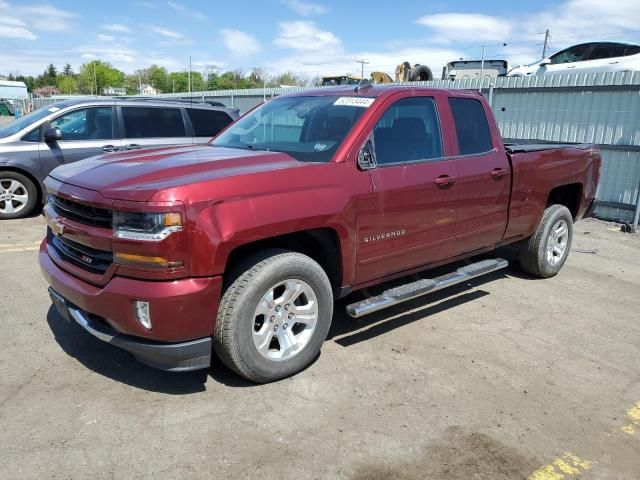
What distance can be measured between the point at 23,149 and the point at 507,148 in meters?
6.78

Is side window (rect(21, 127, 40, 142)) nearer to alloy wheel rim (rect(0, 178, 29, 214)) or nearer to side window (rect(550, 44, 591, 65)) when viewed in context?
alloy wheel rim (rect(0, 178, 29, 214))

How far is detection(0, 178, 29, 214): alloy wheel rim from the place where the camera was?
310 inches

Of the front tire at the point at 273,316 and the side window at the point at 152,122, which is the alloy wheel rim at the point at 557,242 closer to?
the front tire at the point at 273,316

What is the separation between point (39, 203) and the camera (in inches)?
325

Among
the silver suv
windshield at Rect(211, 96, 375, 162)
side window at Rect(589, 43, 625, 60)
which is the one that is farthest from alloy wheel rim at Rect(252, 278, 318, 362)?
side window at Rect(589, 43, 625, 60)

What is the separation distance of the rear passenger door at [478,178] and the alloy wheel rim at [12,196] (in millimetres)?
6586

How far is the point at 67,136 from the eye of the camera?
8039mm

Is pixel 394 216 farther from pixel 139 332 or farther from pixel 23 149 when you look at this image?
pixel 23 149

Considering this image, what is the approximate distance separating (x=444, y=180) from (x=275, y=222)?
172 cm

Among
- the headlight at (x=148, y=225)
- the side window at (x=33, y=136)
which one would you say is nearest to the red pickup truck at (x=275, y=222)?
the headlight at (x=148, y=225)

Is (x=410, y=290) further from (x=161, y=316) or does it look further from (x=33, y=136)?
(x=33, y=136)

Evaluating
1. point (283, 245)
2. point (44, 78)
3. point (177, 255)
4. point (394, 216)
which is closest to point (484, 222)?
point (394, 216)

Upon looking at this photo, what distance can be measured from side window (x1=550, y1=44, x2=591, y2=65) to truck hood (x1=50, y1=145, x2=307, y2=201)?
10.9m

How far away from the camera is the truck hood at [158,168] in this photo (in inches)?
118
